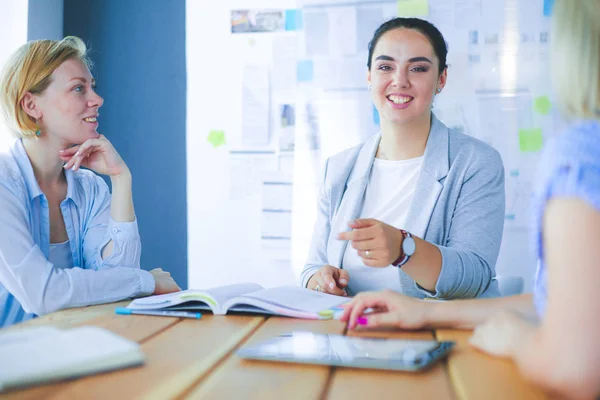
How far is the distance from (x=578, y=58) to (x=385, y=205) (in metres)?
1.21

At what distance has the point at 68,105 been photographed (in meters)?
1.90

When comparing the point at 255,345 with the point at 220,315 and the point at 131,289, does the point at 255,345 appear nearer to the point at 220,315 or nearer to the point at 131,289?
the point at 220,315

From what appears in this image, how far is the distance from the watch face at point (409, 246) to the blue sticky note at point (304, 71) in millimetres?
1753

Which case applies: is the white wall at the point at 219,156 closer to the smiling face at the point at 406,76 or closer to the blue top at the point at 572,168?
the smiling face at the point at 406,76

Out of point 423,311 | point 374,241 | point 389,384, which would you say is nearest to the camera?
point 389,384

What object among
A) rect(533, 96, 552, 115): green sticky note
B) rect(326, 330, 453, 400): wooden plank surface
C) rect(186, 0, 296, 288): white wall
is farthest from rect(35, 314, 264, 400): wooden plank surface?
rect(533, 96, 552, 115): green sticky note

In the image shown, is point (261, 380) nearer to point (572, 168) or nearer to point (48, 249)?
point (572, 168)

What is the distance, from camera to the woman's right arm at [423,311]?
106cm

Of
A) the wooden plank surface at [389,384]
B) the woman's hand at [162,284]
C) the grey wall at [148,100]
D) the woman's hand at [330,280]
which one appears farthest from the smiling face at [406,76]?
the grey wall at [148,100]

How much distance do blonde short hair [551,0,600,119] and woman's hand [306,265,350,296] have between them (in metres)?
1.00

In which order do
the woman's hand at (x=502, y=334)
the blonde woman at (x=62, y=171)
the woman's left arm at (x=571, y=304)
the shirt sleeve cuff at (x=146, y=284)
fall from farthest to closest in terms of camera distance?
the blonde woman at (x=62, y=171) → the shirt sleeve cuff at (x=146, y=284) → the woman's hand at (x=502, y=334) → the woman's left arm at (x=571, y=304)

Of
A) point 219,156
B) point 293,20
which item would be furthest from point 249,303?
point 293,20

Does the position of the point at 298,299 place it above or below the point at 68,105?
below

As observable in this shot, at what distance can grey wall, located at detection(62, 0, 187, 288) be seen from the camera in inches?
126
